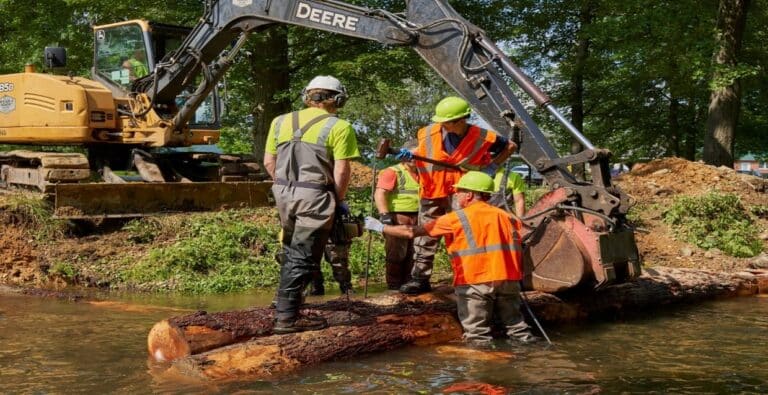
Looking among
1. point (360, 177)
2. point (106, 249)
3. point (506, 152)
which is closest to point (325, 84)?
point (506, 152)

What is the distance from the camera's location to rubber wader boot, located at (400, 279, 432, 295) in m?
7.86

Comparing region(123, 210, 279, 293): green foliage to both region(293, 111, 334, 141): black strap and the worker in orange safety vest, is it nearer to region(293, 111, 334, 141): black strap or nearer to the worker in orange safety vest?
the worker in orange safety vest

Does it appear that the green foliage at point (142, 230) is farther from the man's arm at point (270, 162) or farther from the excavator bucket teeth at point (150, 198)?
the man's arm at point (270, 162)

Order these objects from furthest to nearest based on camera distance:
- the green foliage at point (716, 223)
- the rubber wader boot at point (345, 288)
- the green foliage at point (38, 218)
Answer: the green foliage at point (716, 223) → the green foliage at point (38, 218) → the rubber wader boot at point (345, 288)

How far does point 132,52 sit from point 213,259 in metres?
4.23

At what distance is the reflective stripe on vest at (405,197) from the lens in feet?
27.6

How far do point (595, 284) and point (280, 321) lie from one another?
2821mm

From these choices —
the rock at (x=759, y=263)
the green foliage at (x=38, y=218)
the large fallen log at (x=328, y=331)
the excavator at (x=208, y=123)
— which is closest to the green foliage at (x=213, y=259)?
the excavator at (x=208, y=123)

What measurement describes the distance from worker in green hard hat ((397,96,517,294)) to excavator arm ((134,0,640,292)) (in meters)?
0.34

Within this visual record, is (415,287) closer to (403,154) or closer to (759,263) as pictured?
(403,154)

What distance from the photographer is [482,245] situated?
6680 mm

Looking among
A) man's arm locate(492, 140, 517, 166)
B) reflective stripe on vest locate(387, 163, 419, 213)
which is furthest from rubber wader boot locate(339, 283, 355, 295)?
man's arm locate(492, 140, 517, 166)

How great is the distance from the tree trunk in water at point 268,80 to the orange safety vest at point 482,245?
38.7 ft

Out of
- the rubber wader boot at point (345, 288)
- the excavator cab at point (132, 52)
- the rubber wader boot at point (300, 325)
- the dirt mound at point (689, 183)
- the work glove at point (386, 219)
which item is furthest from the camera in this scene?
the dirt mound at point (689, 183)
